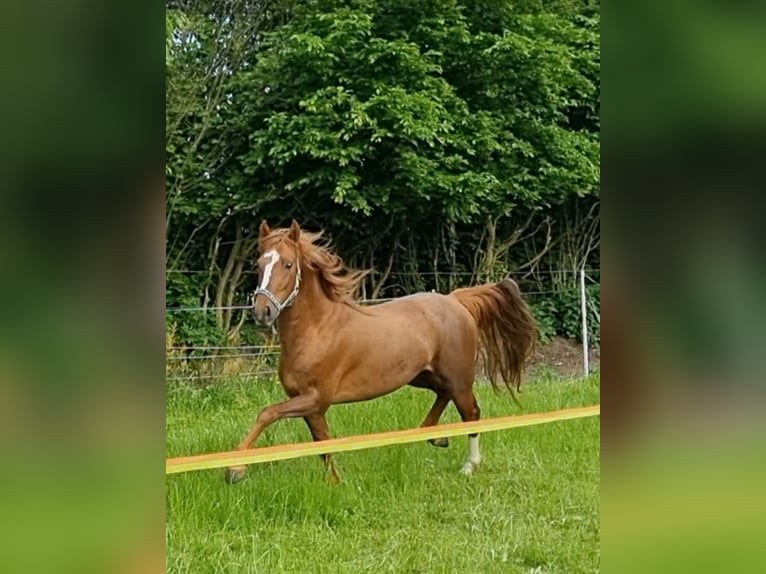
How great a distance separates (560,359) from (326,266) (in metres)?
0.93

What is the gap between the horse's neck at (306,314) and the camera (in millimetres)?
2166

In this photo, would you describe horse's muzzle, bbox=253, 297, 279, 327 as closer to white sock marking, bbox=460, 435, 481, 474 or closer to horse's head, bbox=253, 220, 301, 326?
horse's head, bbox=253, 220, 301, 326

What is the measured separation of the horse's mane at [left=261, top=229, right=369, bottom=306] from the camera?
6.78ft

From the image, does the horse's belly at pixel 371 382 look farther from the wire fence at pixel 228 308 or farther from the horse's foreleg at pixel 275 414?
the wire fence at pixel 228 308

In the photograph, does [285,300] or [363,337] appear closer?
[285,300]

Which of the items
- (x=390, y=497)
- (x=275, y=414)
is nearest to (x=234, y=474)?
(x=275, y=414)

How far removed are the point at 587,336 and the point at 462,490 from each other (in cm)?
69

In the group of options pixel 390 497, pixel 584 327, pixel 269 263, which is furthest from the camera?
Result: pixel 584 327

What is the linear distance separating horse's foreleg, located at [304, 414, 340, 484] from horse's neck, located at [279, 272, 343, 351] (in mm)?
243

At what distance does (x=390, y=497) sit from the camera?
2.16m

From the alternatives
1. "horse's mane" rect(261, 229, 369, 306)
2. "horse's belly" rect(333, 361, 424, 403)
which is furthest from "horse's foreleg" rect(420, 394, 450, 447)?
"horse's mane" rect(261, 229, 369, 306)

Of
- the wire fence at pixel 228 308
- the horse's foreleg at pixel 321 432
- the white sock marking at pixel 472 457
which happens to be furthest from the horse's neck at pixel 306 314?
the white sock marking at pixel 472 457

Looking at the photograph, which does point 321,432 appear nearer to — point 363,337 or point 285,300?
point 363,337
